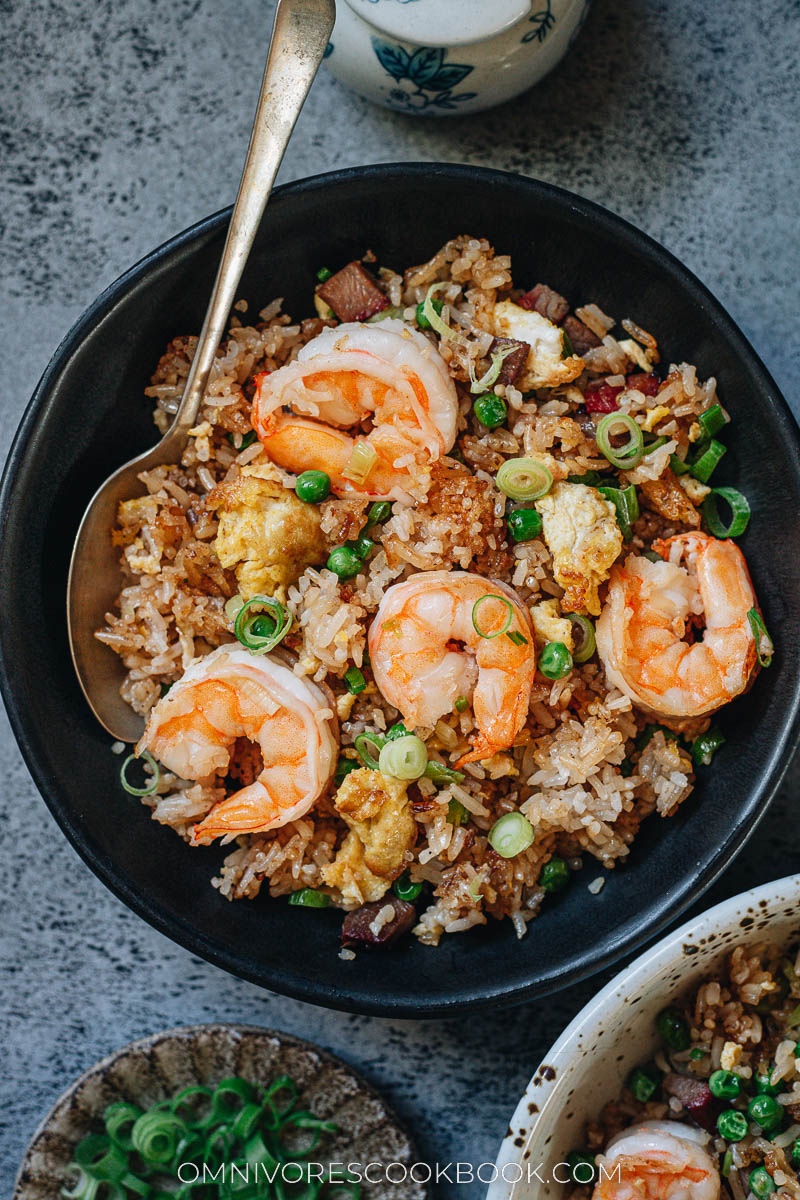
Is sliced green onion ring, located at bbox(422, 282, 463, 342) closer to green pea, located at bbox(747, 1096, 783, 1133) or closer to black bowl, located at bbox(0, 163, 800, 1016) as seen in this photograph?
black bowl, located at bbox(0, 163, 800, 1016)

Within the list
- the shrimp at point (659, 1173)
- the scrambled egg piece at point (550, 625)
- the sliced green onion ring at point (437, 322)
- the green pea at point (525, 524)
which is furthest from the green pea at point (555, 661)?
the shrimp at point (659, 1173)

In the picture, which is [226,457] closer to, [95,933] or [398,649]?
[398,649]

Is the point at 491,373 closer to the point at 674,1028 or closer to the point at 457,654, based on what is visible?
the point at 457,654

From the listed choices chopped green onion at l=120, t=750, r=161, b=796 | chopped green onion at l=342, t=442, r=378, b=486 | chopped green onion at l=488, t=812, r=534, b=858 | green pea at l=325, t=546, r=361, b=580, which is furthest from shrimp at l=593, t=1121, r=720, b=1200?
chopped green onion at l=342, t=442, r=378, b=486

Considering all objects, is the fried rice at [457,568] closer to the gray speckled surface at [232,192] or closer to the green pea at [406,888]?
the green pea at [406,888]

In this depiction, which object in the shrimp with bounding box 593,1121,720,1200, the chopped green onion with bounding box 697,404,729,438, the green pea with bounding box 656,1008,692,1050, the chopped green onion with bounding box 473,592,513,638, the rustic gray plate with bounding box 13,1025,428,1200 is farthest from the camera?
the rustic gray plate with bounding box 13,1025,428,1200

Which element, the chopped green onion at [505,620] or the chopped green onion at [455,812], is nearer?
the chopped green onion at [505,620]
